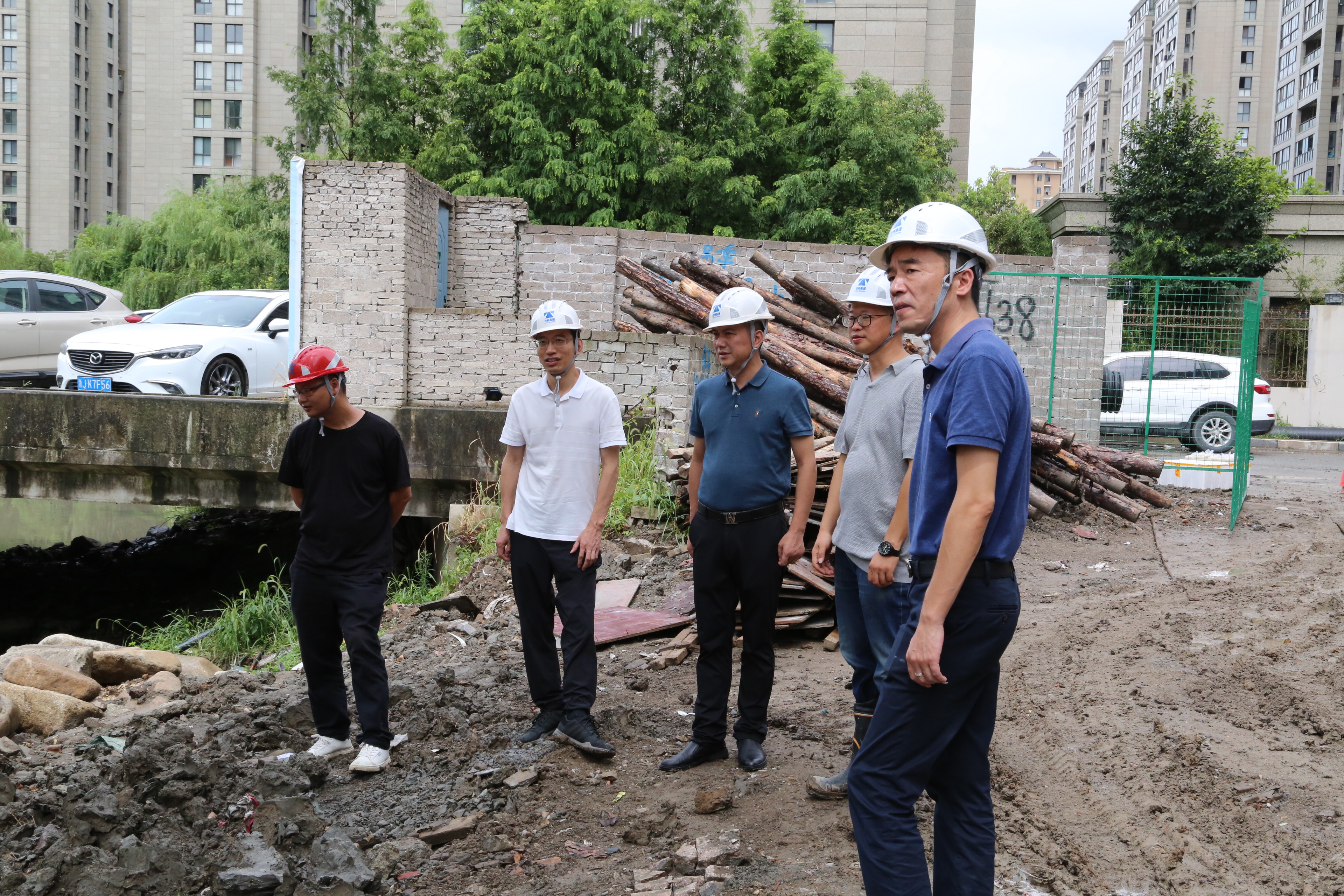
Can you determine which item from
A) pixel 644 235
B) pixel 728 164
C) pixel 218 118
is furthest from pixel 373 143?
pixel 218 118

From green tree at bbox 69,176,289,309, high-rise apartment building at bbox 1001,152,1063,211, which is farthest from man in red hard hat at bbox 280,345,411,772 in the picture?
high-rise apartment building at bbox 1001,152,1063,211

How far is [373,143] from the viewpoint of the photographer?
69.7ft

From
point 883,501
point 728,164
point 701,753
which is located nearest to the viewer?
point 883,501

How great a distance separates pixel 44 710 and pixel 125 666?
50.5 inches

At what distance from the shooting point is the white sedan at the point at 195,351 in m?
11.6

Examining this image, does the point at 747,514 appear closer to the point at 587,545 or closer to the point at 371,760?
the point at 587,545

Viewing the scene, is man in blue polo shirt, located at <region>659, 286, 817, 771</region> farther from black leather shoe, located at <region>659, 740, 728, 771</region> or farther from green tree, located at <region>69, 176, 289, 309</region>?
green tree, located at <region>69, 176, 289, 309</region>

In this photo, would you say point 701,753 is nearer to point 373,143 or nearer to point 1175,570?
point 1175,570

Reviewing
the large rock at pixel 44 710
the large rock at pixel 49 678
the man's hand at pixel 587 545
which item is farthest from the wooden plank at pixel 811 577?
the large rock at pixel 49 678

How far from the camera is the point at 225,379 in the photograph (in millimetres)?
12234

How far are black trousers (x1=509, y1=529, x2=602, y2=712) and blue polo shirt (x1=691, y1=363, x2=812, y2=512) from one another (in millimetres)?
711

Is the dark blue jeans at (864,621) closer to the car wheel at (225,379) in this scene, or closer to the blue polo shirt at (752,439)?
the blue polo shirt at (752,439)

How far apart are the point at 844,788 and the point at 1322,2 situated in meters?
79.2

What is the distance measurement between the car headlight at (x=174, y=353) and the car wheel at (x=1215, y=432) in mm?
12802
